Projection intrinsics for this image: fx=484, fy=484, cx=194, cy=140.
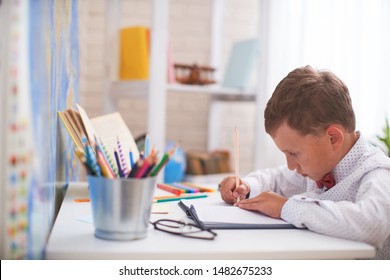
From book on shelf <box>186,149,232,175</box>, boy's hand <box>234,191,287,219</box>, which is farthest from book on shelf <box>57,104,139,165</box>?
book on shelf <box>186,149,232,175</box>

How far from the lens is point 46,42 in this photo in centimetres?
69

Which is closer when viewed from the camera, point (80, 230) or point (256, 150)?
point (80, 230)

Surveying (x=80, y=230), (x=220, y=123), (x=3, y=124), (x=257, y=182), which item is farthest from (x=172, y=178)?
(x=3, y=124)

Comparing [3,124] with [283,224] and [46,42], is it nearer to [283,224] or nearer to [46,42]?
[46,42]

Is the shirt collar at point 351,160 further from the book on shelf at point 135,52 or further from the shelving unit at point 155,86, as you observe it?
the book on shelf at point 135,52

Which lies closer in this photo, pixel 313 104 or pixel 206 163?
pixel 313 104

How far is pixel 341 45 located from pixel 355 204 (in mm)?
1555

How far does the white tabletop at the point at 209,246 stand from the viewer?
2.21 feet

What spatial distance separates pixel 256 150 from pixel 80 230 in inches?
64.0

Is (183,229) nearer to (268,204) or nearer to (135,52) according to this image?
(268,204)

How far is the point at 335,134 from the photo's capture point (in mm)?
984

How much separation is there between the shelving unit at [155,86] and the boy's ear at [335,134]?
3.84 feet

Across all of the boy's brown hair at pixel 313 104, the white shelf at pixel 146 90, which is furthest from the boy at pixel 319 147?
the white shelf at pixel 146 90

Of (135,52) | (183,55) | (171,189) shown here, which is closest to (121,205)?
(171,189)
